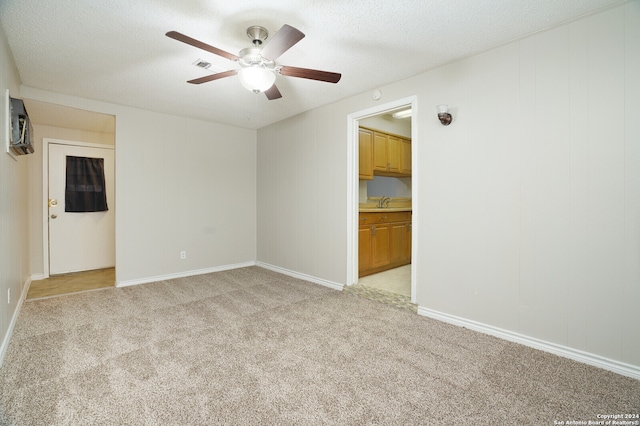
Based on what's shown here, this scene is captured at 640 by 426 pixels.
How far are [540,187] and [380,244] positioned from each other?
2385mm

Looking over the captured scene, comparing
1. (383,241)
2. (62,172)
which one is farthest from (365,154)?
(62,172)

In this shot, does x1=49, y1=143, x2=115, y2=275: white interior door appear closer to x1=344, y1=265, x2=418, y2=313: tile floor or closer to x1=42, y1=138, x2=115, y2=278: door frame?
x1=42, y1=138, x2=115, y2=278: door frame

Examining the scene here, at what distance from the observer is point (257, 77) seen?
2.17 meters

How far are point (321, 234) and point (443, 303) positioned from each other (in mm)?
1802

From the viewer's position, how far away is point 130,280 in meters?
4.05

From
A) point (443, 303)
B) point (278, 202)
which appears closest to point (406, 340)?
point (443, 303)

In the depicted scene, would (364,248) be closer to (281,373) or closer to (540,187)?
(540,187)

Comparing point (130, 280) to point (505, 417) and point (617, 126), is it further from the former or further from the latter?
point (617, 126)

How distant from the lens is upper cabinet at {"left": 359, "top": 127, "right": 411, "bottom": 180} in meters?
4.39

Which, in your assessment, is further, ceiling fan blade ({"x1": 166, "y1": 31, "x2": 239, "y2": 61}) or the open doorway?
the open doorway

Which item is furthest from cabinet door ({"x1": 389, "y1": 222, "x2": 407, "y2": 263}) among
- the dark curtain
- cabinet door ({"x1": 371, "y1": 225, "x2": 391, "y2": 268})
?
the dark curtain

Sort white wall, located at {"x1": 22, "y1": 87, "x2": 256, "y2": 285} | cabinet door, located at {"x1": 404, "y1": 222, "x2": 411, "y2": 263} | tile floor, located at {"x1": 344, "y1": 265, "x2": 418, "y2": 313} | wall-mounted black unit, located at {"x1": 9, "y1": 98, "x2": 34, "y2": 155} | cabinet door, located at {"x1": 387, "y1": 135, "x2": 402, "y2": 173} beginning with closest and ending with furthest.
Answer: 1. wall-mounted black unit, located at {"x1": 9, "y1": 98, "x2": 34, "y2": 155}
2. tile floor, located at {"x1": 344, "y1": 265, "x2": 418, "y2": 313}
3. white wall, located at {"x1": 22, "y1": 87, "x2": 256, "y2": 285}
4. cabinet door, located at {"x1": 387, "y1": 135, "x2": 402, "y2": 173}
5. cabinet door, located at {"x1": 404, "y1": 222, "x2": 411, "y2": 263}

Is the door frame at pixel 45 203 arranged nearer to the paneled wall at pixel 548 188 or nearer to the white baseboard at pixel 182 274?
the white baseboard at pixel 182 274

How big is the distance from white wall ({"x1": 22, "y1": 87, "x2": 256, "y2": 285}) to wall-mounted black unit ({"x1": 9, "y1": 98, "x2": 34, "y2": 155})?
103cm
